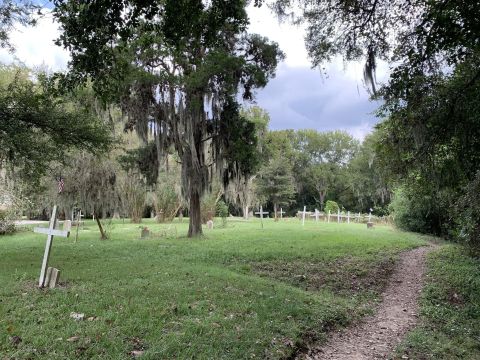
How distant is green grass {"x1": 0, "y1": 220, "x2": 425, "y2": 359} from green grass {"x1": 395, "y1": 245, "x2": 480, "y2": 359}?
1.06m

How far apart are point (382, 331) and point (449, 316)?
5.21 feet

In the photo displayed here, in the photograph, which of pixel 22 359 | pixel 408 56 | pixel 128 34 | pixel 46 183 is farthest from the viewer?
pixel 46 183

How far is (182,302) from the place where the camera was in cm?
625

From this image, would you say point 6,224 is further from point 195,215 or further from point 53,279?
point 53,279

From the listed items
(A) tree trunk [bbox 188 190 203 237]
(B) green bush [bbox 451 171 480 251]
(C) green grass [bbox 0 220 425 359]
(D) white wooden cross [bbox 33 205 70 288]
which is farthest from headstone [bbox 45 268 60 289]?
(A) tree trunk [bbox 188 190 203 237]

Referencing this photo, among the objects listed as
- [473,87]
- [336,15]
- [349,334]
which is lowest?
[349,334]

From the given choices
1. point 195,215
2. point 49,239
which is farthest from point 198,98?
point 49,239

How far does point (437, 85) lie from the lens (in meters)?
7.59

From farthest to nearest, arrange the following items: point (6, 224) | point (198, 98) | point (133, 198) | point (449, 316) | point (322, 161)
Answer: point (322, 161), point (133, 198), point (6, 224), point (198, 98), point (449, 316)

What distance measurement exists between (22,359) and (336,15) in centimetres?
718

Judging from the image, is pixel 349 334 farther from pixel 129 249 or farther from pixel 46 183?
pixel 46 183

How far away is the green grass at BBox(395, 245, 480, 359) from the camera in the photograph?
208 inches

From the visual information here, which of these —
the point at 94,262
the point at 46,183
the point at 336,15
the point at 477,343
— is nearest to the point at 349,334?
the point at 477,343

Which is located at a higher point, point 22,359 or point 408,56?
point 408,56
